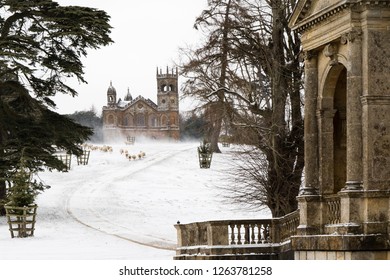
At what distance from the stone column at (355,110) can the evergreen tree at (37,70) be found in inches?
747

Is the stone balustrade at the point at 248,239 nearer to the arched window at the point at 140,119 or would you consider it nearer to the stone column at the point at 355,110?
the stone column at the point at 355,110

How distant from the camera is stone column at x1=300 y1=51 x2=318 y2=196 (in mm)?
23375

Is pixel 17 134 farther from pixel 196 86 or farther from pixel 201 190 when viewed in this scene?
pixel 201 190

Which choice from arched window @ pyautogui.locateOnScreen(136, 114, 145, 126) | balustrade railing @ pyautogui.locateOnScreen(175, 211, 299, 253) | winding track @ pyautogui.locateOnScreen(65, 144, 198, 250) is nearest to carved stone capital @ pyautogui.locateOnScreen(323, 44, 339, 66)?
balustrade railing @ pyautogui.locateOnScreen(175, 211, 299, 253)

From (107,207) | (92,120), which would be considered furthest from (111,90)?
(107,207)

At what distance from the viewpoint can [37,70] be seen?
39.8 m

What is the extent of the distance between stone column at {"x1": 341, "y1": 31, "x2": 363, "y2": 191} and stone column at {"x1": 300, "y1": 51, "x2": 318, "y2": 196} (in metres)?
2.29

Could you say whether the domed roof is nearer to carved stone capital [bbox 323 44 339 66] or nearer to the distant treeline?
the distant treeline

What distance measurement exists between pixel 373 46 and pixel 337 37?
3.97 ft

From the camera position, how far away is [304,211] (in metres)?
23.1

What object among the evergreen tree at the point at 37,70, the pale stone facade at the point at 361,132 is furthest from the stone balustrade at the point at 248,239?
the evergreen tree at the point at 37,70

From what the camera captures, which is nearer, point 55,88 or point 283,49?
point 283,49

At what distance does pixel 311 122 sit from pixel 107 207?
20.7 m

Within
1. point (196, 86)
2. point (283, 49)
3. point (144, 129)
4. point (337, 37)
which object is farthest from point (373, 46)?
point (144, 129)
